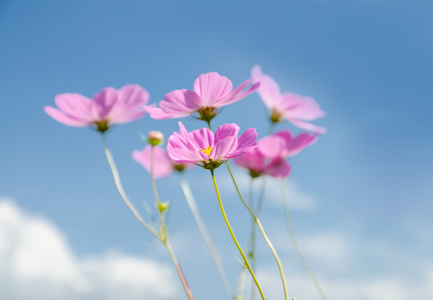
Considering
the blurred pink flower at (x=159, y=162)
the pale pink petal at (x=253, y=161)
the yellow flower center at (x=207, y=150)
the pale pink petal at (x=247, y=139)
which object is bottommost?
the pale pink petal at (x=247, y=139)

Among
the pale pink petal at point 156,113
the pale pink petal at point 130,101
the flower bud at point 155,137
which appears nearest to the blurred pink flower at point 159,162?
the flower bud at point 155,137

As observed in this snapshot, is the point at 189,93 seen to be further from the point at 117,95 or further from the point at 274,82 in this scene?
the point at 274,82

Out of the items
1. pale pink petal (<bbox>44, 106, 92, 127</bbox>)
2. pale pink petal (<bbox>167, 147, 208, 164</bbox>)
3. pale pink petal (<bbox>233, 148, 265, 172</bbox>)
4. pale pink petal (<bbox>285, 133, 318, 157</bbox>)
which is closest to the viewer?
pale pink petal (<bbox>167, 147, 208, 164</bbox>)

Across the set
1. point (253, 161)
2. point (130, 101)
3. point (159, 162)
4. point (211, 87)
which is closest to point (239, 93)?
point (211, 87)

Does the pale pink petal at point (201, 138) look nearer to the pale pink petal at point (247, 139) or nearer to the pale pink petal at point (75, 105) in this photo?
the pale pink petal at point (247, 139)

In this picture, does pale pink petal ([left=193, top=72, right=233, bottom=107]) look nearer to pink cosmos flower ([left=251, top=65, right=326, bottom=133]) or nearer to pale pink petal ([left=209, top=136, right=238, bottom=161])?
pale pink petal ([left=209, top=136, right=238, bottom=161])

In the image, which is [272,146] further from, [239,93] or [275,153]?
[239,93]

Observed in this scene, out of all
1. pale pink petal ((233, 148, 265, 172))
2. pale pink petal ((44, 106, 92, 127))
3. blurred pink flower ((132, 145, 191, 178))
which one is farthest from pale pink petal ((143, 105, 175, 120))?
blurred pink flower ((132, 145, 191, 178))

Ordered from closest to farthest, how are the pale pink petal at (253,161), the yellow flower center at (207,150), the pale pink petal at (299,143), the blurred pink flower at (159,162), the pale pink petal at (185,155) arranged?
the pale pink petal at (185,155) < the yellow flower center at (207,150) < the pale pink petal at (299,143) < the pale pink petal at (253,161) < the blurred pink flower at (159,162)
